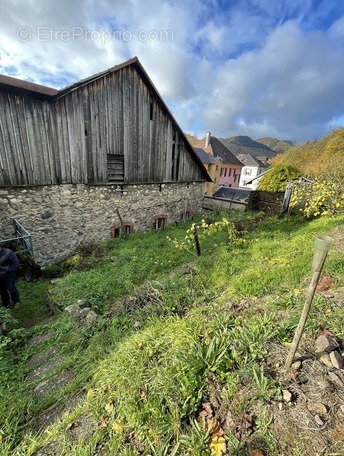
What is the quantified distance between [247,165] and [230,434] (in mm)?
57005

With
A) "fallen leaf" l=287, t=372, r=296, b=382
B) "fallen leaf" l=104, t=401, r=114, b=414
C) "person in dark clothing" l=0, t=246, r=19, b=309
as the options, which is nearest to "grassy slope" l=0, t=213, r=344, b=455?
"fallen leaf" l=104, t=401, r=114, b=414

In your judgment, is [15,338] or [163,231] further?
[163,231]

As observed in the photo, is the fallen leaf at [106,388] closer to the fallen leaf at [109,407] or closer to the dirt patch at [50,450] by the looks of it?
the fallen leaf at [109,407]

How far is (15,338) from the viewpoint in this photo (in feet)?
12.8

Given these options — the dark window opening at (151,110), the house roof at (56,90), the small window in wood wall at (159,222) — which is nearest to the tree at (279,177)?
the small window in wood wall at (159,222)

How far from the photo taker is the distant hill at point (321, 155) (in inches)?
777

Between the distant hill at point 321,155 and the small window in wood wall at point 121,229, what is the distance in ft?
46.3

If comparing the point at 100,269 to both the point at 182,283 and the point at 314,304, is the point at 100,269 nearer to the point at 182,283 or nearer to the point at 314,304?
the point at 182,283

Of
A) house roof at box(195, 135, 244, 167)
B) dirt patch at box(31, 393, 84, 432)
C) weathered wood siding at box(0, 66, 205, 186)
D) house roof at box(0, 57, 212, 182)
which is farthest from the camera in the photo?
house roof at box(195, 135, 244, 167)

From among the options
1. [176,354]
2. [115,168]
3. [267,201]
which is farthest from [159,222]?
[176,354]

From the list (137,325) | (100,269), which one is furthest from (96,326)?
(100,269)

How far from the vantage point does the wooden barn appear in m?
6.27

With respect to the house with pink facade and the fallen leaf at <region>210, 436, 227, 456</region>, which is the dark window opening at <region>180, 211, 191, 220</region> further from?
the house with pink facade

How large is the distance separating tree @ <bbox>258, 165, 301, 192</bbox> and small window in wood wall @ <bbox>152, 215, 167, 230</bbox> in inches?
275
